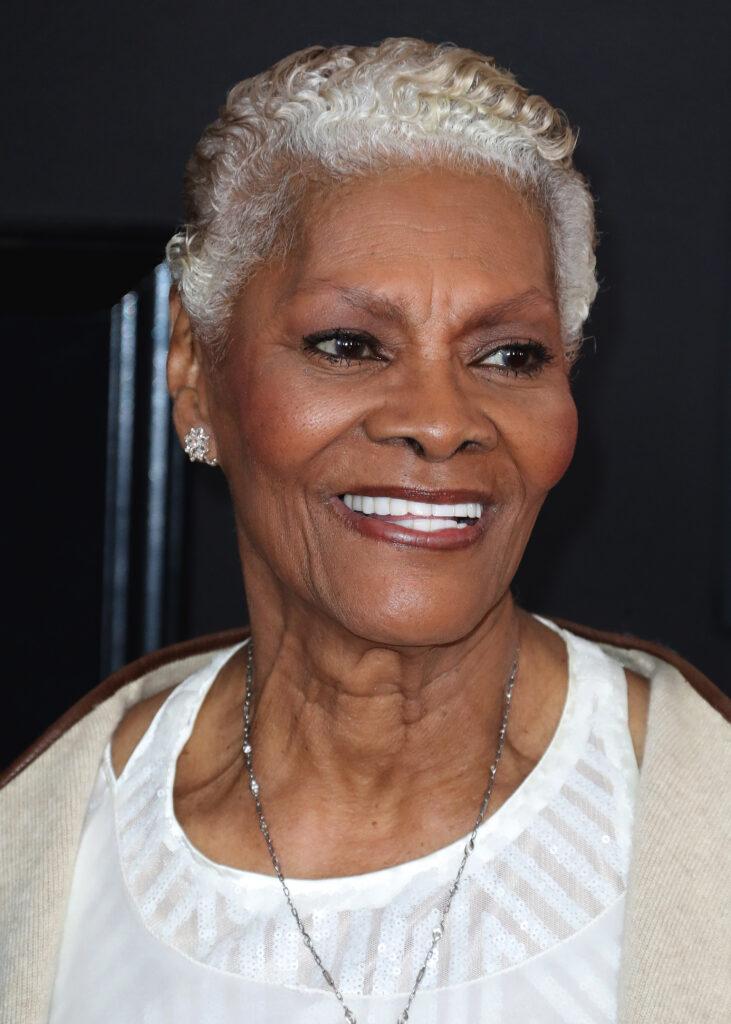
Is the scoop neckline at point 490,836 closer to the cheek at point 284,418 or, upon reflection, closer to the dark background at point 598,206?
the cheek at point 284,418

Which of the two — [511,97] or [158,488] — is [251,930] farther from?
[158,488]

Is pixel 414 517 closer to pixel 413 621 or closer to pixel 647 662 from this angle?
pixel 413 621

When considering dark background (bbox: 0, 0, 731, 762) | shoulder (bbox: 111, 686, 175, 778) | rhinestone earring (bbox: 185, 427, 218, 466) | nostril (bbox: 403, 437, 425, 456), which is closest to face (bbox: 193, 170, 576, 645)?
nostril (bbox: 403, 437, 425, 456)

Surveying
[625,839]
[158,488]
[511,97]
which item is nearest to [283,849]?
[625,839]

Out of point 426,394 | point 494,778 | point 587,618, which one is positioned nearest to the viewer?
point 426,394

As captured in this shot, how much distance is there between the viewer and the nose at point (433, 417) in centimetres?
143

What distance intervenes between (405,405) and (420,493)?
10 centimetres

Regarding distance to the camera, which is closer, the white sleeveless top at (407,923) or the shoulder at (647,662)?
the white sleeveless top at (407,923)

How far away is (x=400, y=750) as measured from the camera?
5.30 ft

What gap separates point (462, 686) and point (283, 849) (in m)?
0.29

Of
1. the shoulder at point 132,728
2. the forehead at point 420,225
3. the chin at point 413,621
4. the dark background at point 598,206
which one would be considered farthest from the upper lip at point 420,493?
the dark background at point 598,206

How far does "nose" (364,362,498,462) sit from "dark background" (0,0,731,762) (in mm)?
1173

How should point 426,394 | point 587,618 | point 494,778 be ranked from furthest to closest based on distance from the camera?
point 587,618, point 494,778, point 426,394

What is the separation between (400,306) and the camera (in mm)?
1474
